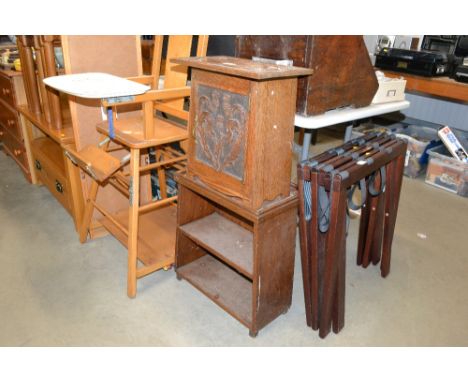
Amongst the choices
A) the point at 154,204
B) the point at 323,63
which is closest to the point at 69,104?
the point at 154,204

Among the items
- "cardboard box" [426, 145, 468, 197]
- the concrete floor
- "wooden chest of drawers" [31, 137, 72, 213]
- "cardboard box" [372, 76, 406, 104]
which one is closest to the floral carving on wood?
the concrete floor

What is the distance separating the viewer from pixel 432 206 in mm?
2848

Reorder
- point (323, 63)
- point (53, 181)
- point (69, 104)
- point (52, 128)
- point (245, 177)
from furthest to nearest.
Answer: point (53, 181)
point (52, 128)
point (69, 104)
point (323, 63)
point (245, 177)

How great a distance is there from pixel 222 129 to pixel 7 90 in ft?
7.12

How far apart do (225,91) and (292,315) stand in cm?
108

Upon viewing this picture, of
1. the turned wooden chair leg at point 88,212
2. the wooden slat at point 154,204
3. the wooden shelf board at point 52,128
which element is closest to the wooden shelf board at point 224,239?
the wooden slat at point 154,204

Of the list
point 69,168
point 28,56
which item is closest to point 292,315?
point 69,168

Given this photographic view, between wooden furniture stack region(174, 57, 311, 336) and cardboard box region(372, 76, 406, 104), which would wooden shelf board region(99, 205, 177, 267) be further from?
cardboard box region(372, 76, 406, 104)

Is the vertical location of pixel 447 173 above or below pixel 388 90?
below

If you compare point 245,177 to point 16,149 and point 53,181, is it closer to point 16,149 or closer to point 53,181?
point 53,181

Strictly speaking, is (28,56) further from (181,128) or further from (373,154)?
(373,154)

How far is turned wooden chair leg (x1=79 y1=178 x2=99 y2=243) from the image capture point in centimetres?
209

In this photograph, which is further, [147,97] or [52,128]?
[52,128]

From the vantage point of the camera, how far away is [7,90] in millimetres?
2863
